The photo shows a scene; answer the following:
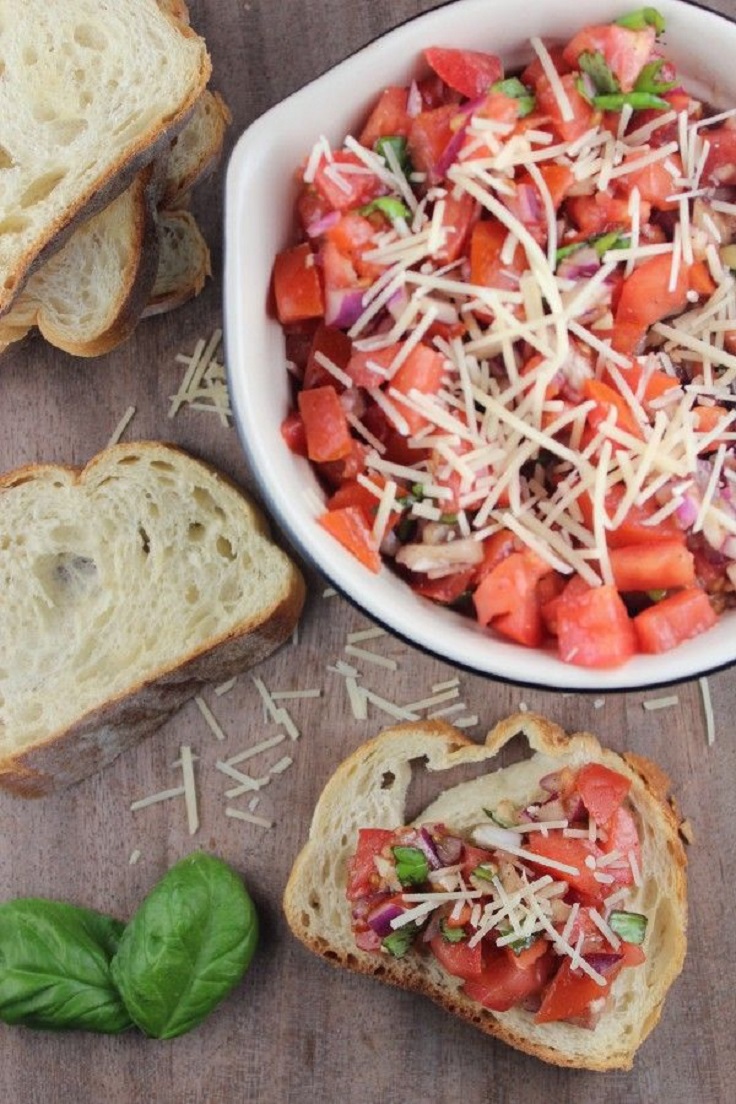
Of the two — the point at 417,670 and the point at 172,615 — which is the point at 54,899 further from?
the point at 417,670

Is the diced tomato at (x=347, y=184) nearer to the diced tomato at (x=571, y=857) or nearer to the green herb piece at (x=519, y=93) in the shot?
the green herb piece at (x=519, y=93)

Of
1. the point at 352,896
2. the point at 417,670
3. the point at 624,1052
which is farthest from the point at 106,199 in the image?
the point at 624,1052

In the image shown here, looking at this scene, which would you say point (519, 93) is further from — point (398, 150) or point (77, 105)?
point (77, 105)

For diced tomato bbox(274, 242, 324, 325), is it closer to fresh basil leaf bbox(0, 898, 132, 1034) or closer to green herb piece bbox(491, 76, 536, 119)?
green herb piece bbox(491, 76, 536, 119)

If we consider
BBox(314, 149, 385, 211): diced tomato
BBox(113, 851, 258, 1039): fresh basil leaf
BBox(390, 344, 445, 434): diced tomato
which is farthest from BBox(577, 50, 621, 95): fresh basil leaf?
BBox(113, 851, 258, 1039): fresh basil leaf

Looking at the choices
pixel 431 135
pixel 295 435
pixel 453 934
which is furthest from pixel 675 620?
pixel 431 135
